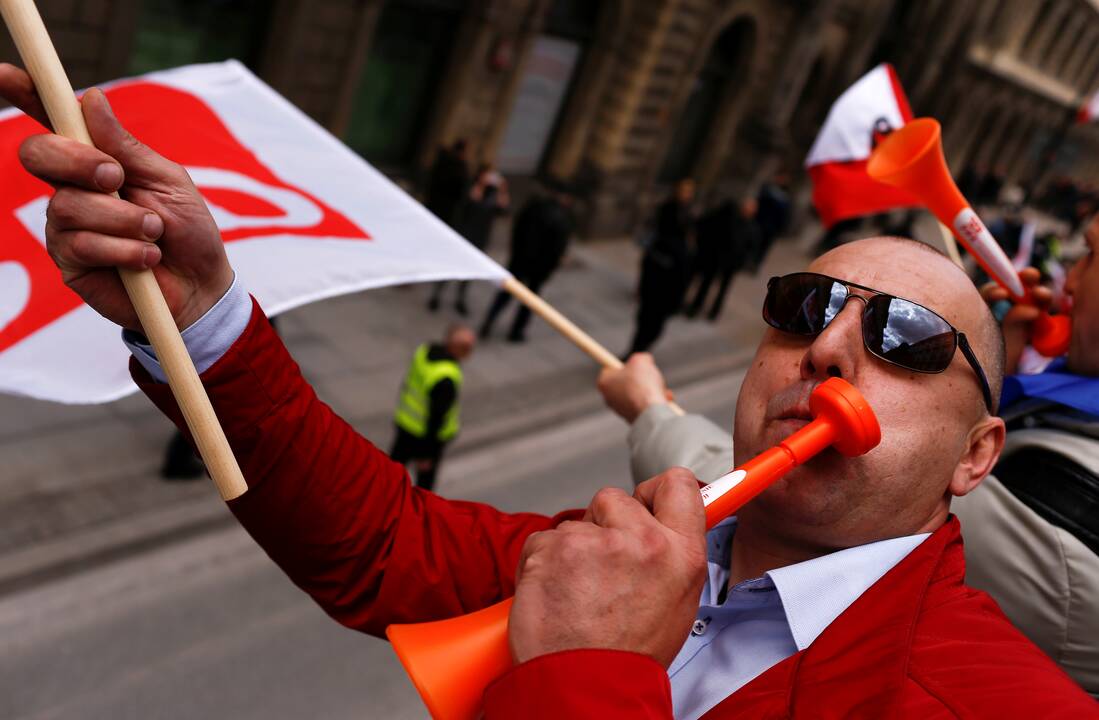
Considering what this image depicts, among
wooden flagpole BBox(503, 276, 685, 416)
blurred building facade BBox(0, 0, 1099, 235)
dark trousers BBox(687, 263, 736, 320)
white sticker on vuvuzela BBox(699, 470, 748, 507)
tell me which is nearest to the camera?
white sticker on vuvuzela BBox(699, 470, 748, 507)

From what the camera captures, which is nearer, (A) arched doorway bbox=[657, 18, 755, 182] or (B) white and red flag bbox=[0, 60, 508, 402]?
(B) white and red flag bbox=[0, 60, 508, 402]

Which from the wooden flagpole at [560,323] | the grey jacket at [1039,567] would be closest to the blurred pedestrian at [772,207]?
the wooden flagpole at [560,323]

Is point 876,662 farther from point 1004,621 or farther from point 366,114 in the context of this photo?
point 366,114

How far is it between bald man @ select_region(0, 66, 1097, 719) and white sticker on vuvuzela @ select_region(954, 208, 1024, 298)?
2.91 feet

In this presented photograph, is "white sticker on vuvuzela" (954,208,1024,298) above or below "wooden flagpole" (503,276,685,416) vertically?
above

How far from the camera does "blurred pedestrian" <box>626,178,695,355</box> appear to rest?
970 centimetres

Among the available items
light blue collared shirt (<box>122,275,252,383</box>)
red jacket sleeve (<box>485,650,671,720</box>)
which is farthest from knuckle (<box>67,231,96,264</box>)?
red jacket sleeve (<box>485,650,671,720</box>)

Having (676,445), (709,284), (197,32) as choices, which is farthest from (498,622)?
(709,284)

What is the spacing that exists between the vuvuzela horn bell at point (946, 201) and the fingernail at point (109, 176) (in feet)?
→ 7.06

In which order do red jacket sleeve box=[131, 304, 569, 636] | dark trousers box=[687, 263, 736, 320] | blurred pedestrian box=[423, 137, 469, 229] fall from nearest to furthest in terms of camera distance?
1. red jacket sleeve box=[131, 304, 569, 636]
2. blurred pedestrian box=[423, 137, 469, 229]
3. dark trousers box=[687, 263, 736, 320]

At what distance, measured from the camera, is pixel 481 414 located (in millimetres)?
7863

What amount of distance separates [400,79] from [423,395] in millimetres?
6780

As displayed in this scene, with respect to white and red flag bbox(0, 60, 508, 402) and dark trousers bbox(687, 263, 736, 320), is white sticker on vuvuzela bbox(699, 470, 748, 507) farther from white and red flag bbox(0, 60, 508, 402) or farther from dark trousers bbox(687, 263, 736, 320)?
A: dark trousers bbox(687, 263, 736, 320)

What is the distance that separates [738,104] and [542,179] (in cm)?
515
